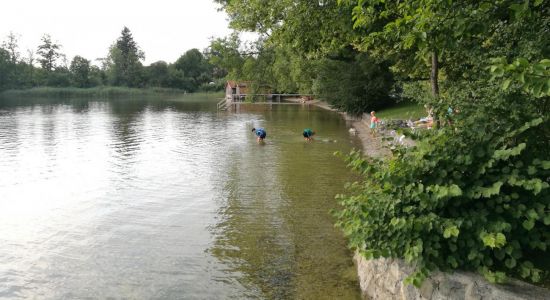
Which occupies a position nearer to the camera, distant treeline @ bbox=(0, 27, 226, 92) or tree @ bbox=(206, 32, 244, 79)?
tree @ bbox=(206, 32, 244, 79)

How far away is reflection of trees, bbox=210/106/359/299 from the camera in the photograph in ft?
25.1

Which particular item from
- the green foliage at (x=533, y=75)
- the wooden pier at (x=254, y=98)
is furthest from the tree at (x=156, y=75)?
the green foliage at (x=533, y=75)

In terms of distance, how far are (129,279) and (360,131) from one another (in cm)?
2239

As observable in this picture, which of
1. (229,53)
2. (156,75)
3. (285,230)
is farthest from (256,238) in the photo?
(156,75)

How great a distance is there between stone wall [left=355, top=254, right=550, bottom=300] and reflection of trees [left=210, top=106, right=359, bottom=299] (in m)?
1.04

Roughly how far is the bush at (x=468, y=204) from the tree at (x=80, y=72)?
122m

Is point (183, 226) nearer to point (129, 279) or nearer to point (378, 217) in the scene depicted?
point (129, 279)

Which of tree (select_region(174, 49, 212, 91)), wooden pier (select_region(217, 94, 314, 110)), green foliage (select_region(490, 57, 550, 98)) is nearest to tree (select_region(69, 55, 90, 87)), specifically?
tree (select_region(174, 49, 212, 91))

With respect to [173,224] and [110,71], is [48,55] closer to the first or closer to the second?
[110,71]

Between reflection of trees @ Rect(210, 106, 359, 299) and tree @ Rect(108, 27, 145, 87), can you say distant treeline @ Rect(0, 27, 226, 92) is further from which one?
reflection of trees @ Rect(210, 106, 359, 299)

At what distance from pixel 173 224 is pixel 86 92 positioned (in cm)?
10688

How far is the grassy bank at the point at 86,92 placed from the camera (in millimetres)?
99562

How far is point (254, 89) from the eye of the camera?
5006 centimetres

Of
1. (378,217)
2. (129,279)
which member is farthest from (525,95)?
(129,279)
